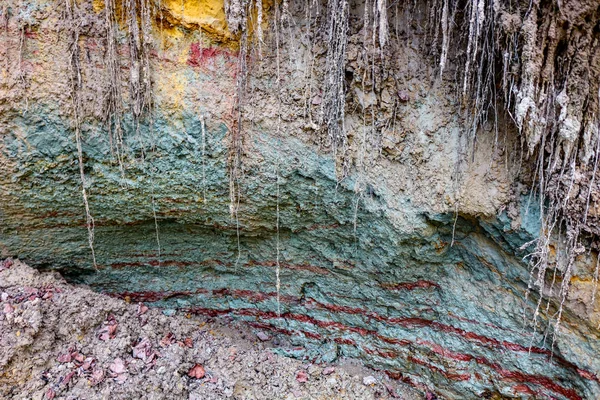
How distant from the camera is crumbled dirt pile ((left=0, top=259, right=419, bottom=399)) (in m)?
2.42

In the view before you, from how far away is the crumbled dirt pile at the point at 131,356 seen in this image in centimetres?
242

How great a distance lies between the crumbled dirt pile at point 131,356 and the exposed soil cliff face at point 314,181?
0.30 meters

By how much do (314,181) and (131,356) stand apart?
5.69 feet

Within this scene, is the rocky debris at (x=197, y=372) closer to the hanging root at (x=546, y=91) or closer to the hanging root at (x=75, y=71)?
the hanging root at (x=75, y=71)

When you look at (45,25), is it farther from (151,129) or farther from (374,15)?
(374,15)

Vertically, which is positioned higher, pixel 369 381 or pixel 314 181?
pixel 314 181

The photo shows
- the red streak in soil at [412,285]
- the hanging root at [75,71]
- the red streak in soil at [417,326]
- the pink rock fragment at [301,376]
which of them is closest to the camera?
the hanging root at [75,71]

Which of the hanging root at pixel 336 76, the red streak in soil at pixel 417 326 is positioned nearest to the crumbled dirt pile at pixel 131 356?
the red streak in soil at pixel 417 326

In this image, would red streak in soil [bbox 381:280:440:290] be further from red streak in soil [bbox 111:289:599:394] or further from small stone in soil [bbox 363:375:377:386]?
small stone in soil [bbox 363:375:377:386]

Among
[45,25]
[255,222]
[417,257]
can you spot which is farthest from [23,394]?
[417,257]

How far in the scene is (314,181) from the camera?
251cm

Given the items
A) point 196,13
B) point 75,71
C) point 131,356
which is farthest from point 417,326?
point 75,71

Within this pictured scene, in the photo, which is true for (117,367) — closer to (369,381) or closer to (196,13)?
(369,381)

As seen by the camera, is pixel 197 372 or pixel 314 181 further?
pixel 197 372
